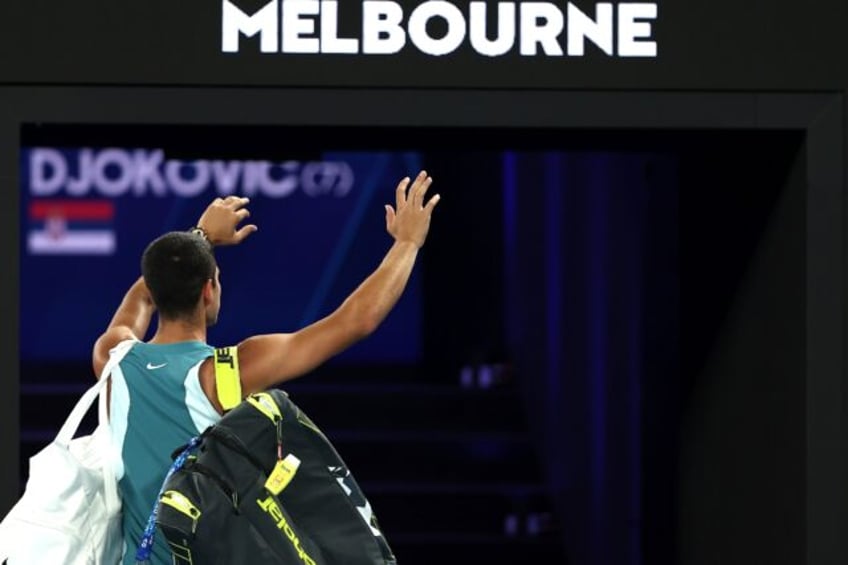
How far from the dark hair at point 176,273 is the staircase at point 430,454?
5.22 meters

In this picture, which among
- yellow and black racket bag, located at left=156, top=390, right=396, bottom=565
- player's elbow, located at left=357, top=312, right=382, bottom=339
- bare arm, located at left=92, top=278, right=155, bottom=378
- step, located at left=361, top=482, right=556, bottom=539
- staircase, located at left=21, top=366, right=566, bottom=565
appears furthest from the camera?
step, located at left=361, top=482, right=556, bottom=539

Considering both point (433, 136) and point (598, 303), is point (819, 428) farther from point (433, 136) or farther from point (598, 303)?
point (598, 303)

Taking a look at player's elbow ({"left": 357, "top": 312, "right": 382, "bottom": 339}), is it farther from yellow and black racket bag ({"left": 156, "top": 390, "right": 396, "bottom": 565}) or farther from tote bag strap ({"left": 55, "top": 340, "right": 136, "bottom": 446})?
tote bag strap ({"left": 55, "top": 340, "right": 136, "bottom": 446})

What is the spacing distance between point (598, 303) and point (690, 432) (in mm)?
2373

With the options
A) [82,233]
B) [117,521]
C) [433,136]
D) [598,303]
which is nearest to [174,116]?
[433,136]

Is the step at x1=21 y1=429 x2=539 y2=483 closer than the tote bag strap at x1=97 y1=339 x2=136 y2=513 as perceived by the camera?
No

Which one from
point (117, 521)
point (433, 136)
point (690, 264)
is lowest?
point (117, 521)

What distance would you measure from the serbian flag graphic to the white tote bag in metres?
7.92

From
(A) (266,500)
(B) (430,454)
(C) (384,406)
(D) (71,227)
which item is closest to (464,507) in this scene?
(B) (430,454)

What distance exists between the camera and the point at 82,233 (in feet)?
39.8

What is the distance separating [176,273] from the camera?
4262 mm

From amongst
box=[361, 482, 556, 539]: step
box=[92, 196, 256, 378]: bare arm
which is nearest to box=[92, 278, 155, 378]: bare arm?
box=[92, 196, 256, 378]: bare arm

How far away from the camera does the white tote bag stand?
3.99 meters

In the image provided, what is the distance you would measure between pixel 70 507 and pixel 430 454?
6494 millimetres
